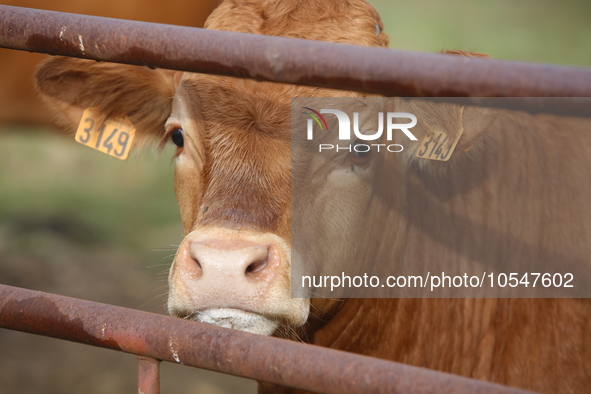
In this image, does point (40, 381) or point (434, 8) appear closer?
point (40, 381)

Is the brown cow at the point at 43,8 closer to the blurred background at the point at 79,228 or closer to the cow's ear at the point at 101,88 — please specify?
the blurred background at the point at 79,228

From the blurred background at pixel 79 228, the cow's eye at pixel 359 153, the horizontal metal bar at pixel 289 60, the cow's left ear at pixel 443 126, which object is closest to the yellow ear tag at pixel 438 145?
the cow's left ear at pixel 443 126

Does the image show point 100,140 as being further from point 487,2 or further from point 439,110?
point 487,2

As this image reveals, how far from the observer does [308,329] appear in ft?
7.78

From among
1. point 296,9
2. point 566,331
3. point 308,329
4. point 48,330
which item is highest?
point 296,9

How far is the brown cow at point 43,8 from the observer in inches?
207

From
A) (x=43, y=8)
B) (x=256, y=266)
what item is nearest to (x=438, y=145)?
(x=256, y=266)

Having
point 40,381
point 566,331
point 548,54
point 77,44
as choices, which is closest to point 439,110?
point 566,331

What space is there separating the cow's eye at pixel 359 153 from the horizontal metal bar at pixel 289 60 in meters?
0.95

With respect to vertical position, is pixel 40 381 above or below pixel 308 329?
below

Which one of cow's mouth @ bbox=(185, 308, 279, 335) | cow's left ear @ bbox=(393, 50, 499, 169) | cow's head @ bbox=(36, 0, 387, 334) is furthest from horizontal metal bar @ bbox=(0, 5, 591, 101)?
cow's left ear @ bbox=(393, 50, 499, 169)

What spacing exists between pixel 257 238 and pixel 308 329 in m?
0.79

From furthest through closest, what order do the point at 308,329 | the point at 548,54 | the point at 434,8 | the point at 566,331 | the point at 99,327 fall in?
the point at 434,8 < the point at 548,54 < the point at 308,329 < the point at 566,331 < the point at 99,327

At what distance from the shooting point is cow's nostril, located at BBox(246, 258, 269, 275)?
1662 mm
